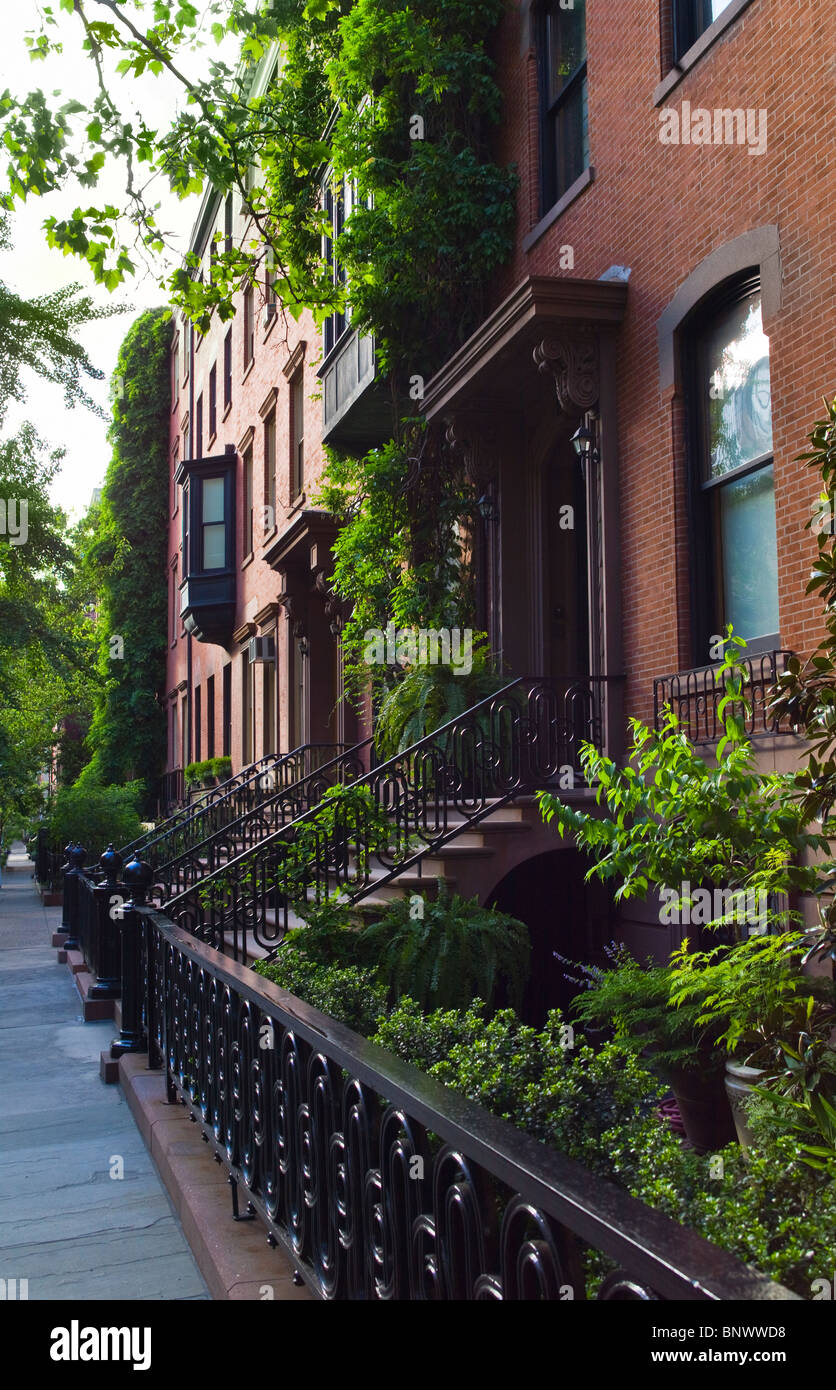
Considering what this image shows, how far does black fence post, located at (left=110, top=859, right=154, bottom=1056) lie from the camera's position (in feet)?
24.8

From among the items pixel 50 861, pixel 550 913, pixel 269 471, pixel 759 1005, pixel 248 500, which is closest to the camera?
pixel 759 1005

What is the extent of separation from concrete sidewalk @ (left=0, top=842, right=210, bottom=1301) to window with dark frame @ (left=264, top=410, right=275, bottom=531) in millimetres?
13819

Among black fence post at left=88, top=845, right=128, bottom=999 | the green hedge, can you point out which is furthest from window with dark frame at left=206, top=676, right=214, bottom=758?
the green hedge

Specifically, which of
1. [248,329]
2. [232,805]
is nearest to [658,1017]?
[232,805]

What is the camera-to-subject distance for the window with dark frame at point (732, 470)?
7855 millimetres

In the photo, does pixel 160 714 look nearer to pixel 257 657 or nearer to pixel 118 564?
pixel 118 564

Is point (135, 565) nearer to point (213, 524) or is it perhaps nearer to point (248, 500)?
point (213, 524)

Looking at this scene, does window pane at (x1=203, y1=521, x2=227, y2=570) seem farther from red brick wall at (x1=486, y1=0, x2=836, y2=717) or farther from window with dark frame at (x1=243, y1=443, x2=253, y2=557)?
red brick wall at (x1=486, y1=0, x2=836, y2=717)

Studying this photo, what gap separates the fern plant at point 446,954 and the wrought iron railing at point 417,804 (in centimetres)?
105

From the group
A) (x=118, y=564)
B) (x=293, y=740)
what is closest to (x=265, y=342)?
(x=293, y=740)

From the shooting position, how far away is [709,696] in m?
7.94

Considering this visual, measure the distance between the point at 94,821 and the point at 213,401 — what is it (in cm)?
1169
